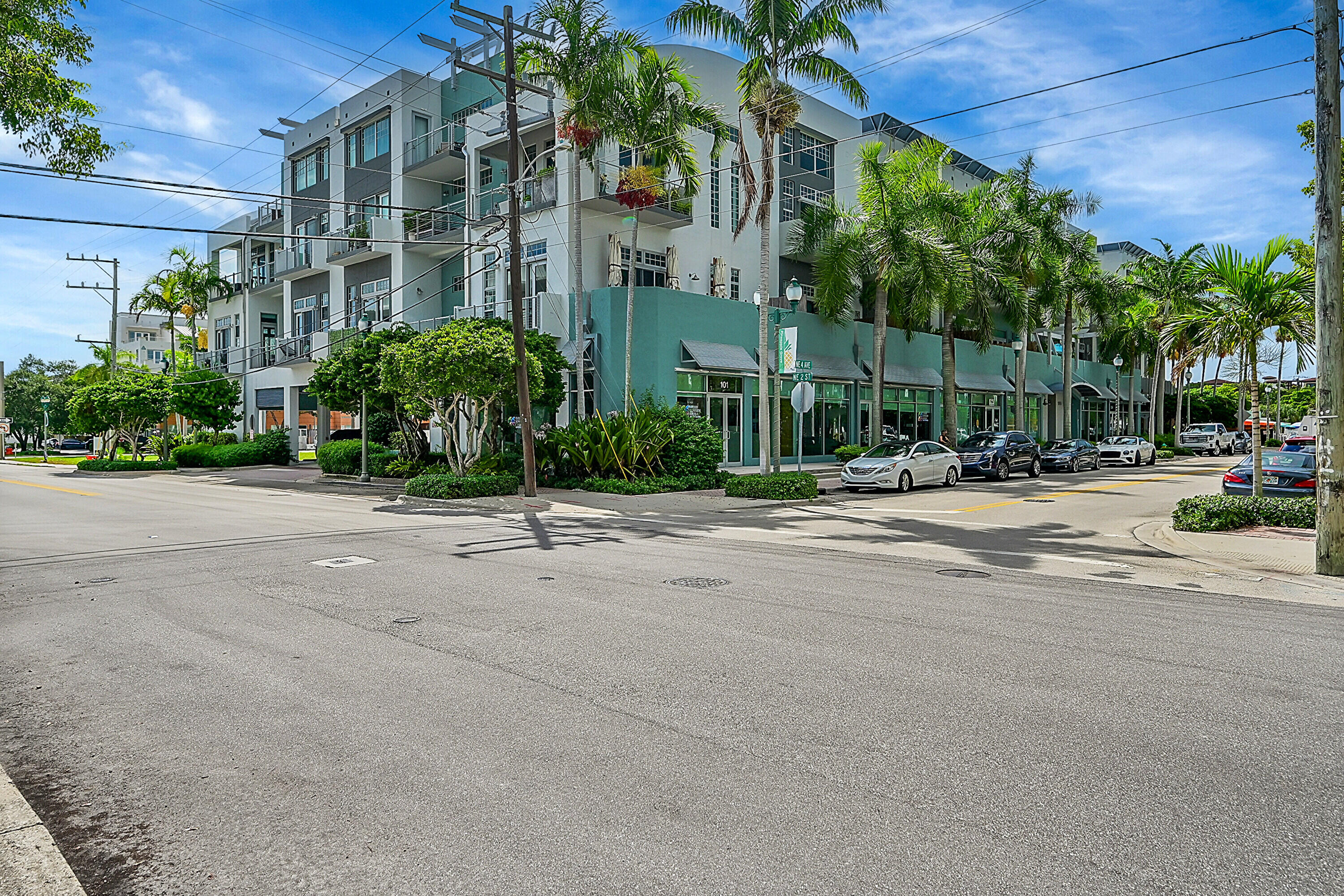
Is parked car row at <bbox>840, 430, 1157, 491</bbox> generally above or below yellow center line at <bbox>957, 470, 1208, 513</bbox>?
above

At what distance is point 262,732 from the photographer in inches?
197

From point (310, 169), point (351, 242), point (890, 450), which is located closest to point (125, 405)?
point (351, 242)

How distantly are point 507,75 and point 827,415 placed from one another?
18.6 meters

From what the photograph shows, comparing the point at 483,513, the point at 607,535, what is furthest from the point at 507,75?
the point at 607,535

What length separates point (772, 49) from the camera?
70.2 feet

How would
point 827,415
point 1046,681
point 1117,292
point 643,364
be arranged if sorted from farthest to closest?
point 1117,292 → point 827,415 → point 643,364 → point 1046,681

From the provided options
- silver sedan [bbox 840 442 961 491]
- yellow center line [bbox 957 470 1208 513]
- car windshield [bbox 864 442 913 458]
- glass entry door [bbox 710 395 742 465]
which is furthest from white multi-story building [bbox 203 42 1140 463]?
yellow center line [bbox 957 470 1208 513]

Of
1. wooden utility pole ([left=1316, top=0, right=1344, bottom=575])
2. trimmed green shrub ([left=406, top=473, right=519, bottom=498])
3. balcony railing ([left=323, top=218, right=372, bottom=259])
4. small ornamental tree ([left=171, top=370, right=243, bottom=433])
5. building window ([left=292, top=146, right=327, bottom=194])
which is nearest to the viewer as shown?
wooden utility pole ([left=1316, top=0, right=1344, bottom=575])

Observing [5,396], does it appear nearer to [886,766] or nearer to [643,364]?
[643,364]

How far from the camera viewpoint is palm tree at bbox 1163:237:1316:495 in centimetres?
1412

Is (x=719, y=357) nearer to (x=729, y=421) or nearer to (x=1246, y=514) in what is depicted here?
(x=729, y=421)

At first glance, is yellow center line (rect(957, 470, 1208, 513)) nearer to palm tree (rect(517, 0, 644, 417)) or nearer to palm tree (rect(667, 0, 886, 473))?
palm tree (rect(667, 0, 886, 473))

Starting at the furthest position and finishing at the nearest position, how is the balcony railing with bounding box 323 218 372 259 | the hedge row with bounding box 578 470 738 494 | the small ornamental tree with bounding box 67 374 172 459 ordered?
the small ornamental tree with bounding box 67 374 172 459
the balcony railing with bounding box 323 218 372 259
the hedge row with bounding box 578 470 738 494

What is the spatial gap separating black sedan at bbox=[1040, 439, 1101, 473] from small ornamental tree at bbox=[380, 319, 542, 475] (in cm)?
2072
